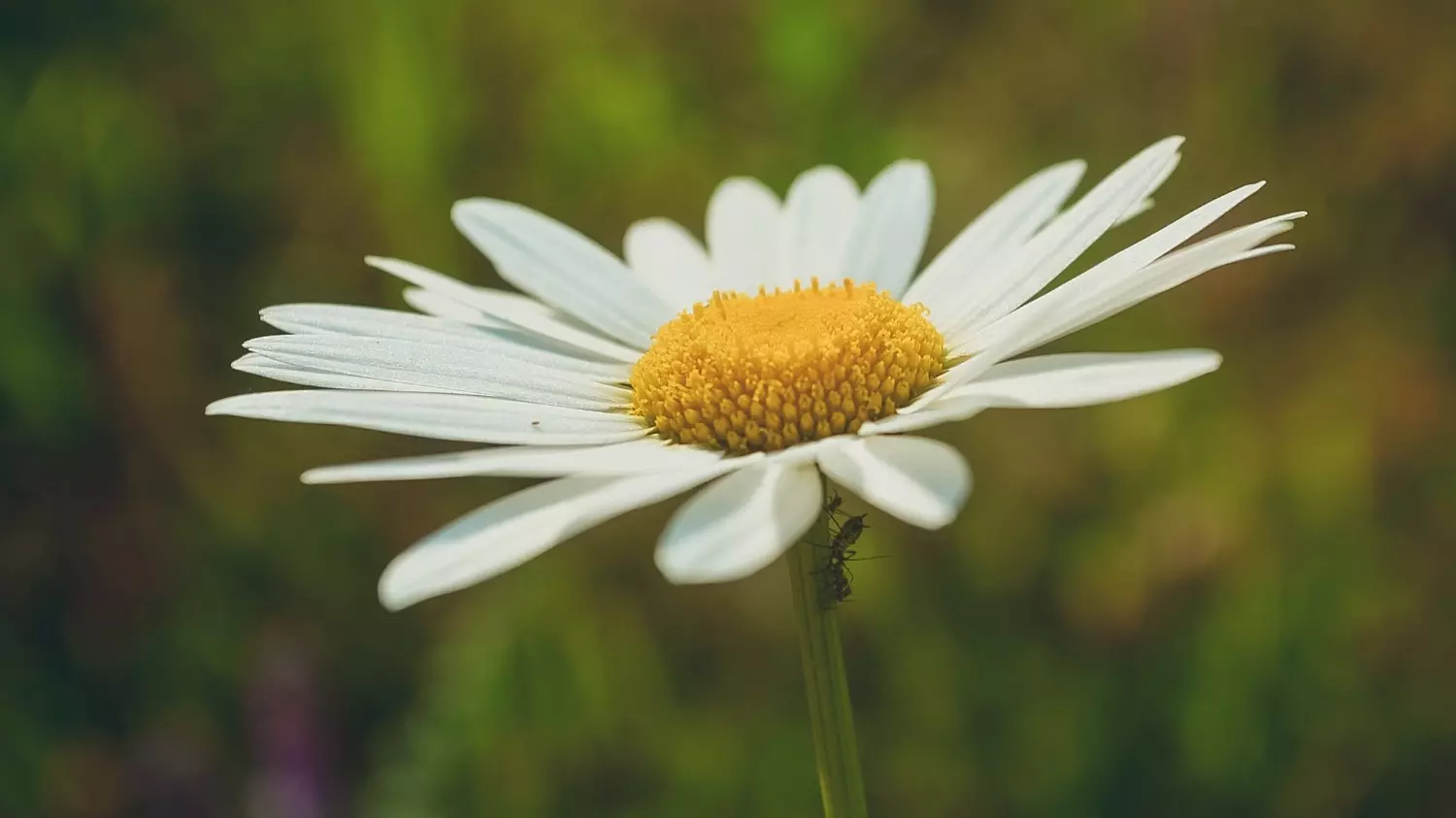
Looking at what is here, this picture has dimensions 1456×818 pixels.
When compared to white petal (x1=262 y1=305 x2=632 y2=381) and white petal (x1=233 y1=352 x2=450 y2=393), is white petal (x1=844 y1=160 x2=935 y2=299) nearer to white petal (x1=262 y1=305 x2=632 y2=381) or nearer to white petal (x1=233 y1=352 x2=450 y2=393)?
white petal (x1=262 y1=305 x2=632 y2=381)

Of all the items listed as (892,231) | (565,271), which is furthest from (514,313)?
(892,231)

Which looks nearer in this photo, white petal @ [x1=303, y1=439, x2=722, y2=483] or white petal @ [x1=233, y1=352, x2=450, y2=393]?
white petal @ [x1=303, y1=439, x2=722, y2=483]

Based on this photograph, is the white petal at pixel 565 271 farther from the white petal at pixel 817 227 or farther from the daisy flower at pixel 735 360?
the white petal at pixel 817 227

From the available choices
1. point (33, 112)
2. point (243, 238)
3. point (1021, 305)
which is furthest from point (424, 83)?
point (1021, 305)

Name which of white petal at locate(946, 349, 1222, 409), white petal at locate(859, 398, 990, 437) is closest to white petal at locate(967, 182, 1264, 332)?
white petal at locate(946, 349, 1222, 409)

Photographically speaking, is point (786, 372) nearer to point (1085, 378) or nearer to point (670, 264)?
point (1085, 378)

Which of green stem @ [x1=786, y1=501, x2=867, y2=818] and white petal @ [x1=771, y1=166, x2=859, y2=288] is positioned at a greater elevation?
white petal @ [x1=771, y1=166, x2=859, y2=288]
